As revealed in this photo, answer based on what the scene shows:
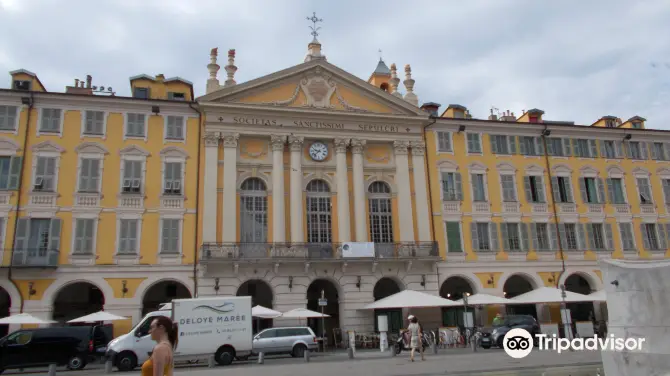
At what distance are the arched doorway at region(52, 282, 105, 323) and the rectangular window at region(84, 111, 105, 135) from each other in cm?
879

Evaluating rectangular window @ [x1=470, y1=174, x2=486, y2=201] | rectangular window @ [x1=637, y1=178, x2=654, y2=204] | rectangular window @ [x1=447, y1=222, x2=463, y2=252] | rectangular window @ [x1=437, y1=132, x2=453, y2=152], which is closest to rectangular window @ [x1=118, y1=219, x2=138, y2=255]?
rectangular window @ [x1=447, y1=222, x2=463, y2=252]

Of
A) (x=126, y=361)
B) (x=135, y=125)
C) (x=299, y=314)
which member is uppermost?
(x=135, y=125)

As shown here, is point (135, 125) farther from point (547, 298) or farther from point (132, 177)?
point (547, 298)

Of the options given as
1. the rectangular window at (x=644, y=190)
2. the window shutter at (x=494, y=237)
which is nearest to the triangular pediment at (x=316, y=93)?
the window shutter at (x=494, y=237)

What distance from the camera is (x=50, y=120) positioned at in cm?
2922

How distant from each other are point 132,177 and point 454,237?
19.4 metres

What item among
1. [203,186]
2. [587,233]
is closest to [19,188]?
[203,186]

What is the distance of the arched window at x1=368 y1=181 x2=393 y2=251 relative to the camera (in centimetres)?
3262

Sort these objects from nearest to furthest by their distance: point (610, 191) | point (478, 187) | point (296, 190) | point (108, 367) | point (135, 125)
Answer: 1. point (108, 367)
2. point (135, 125)
3. point (296, 190)
4. point (478, 187)
5. point (610, 191)

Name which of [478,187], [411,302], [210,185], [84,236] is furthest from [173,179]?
[478,187]

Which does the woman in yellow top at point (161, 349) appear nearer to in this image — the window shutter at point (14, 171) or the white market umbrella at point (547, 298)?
the window shutter at point (14, 171)

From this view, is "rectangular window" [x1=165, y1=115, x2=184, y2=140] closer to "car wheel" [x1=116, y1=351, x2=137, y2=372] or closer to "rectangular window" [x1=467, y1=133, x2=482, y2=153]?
"car wheel" [x1=116, y1=351, x2=137, y2=372]

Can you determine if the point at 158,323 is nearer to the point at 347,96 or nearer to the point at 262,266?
the point at 262,266

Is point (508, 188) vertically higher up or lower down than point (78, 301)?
higher up
